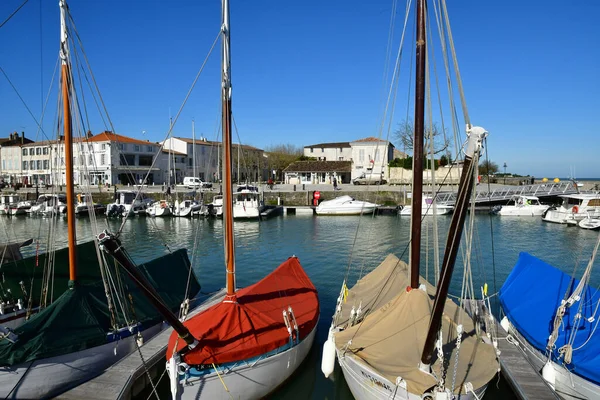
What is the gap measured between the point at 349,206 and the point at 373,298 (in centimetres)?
3755

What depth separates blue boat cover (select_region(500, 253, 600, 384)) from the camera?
9.19 metres

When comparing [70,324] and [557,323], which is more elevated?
[70,324]

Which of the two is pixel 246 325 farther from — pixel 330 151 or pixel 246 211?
pixel 330 151

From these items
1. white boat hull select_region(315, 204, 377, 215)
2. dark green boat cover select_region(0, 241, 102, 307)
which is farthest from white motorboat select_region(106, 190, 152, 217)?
dark green boat cover select_region(0, 241, 102, 307)

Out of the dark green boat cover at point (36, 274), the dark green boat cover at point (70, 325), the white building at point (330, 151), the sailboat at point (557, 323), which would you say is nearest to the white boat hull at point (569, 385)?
the sailboat at point (557, 323)

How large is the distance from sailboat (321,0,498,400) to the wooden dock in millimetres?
4443

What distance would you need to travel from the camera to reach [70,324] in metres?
9.74

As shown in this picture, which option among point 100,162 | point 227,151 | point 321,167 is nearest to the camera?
point 227,151

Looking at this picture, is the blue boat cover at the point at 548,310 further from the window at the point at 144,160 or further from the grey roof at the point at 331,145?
the grey roof at the point at 331,145

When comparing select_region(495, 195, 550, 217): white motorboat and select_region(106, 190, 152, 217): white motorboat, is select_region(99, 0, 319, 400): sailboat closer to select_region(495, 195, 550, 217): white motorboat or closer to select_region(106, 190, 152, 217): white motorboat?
select_region(106, 190, 152, 217): white motorboat

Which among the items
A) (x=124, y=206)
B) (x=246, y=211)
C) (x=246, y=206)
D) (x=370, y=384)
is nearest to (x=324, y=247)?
(x=246, y=211)

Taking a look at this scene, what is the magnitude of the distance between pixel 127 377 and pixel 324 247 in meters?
21.2

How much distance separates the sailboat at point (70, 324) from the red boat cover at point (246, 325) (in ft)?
7.73

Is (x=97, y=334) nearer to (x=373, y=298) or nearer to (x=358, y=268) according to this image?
(x=373, y=298)
